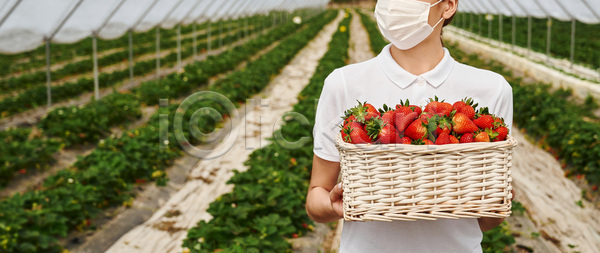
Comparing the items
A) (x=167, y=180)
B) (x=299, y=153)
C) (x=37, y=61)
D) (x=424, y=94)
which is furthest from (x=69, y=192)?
(x=37, y=61)

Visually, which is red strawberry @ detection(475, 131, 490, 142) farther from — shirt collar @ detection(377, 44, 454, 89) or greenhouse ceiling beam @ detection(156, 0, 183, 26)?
greenhouse ceiling beam @ detection(156, 0, 183, 26)

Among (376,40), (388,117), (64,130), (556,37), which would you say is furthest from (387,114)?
(556,37)

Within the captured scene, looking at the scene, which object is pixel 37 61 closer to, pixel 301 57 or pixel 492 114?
pixel 301 57

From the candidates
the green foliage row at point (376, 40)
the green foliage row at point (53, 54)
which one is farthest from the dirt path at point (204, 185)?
the green foliage row at point (53, 54)

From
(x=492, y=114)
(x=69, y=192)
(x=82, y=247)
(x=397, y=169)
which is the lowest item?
(x=82, y=247)

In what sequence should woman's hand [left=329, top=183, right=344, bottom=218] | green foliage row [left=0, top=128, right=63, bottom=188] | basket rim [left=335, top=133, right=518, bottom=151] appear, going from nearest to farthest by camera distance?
basket rim [left=335, top=133, right=518, bottom=151] → woman's hand [left=329, top=183, right=344, bottom=218] → green foliage row [left=0, top=128, right=63, bottom=188]

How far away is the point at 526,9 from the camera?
47.1ft

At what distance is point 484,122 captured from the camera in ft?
4.00

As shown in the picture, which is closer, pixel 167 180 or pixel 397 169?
pixel 397 169

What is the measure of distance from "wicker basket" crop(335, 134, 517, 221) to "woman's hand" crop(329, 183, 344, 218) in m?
0.07

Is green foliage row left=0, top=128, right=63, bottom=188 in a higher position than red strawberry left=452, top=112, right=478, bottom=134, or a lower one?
lower

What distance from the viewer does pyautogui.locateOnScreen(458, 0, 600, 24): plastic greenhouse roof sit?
9.70 m

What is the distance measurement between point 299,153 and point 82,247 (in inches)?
99.3

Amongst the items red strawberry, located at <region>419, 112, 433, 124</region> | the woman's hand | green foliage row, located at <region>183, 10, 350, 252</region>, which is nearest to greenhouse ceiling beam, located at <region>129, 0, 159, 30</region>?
green foliage row, located at <region>183, 10, 350, 252</region>
